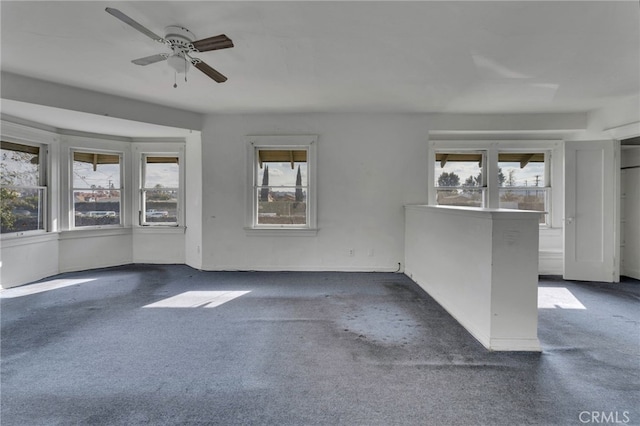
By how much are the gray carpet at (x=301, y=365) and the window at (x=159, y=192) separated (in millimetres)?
2060

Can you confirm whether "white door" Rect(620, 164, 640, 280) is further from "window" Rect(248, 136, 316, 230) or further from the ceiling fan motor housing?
the ceiling fan motor housing

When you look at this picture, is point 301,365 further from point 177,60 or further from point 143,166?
point 143,166

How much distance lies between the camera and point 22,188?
3.93 m

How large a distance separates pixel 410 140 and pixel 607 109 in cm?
277

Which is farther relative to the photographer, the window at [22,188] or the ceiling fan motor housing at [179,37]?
the window at [22,188]

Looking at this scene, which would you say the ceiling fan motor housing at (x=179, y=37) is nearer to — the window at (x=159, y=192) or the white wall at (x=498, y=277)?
the white wall at (x=498, y=277)

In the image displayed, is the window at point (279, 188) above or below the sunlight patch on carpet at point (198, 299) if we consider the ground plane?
above

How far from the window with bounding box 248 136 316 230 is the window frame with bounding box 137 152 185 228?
1454 mm

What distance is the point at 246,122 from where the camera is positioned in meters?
4.53

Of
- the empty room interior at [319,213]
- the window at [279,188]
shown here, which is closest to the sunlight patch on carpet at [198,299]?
the empty room interior at [319,213]

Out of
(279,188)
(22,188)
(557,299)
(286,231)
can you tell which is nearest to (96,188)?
(22,188)

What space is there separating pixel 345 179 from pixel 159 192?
341 centimetres

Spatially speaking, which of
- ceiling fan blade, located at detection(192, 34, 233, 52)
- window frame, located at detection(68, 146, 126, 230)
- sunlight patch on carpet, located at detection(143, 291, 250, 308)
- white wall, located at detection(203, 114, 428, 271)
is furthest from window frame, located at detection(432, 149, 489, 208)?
window frame, located at detection(68, 146, 126, 230)

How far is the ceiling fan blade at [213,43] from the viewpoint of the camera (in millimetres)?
1957
